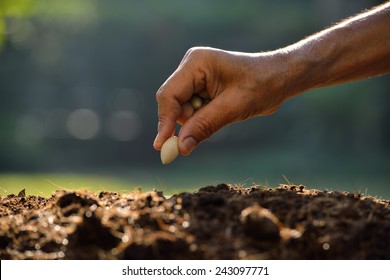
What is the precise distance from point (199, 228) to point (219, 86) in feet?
4.39

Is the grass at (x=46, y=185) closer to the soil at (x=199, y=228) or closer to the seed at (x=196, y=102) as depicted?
the seed at (x=196, y=102)

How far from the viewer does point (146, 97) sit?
89.4 ft

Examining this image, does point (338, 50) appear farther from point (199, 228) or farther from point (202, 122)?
point (199, 228)

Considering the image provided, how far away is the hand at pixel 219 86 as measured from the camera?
328 centimetres

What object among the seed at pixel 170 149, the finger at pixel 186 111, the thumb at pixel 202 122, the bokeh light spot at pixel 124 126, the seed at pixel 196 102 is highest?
the bokeh light spot at pixel 124 126

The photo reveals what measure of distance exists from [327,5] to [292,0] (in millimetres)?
3211

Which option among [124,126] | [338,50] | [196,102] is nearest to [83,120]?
[124,126]

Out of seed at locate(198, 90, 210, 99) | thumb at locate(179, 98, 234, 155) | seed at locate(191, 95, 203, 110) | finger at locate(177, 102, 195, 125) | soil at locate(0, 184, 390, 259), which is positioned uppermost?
seed at locate(198, 90, 210, 99)

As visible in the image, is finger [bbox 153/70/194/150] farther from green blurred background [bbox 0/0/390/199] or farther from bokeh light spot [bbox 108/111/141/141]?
bokeh light spot [bbox 108/111/141/141]

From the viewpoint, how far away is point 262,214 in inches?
81.6

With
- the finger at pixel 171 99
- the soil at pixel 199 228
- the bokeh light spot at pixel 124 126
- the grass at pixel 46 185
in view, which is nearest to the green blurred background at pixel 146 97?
the bokeh light spot at pixel 124 126

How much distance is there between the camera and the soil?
2039 mm

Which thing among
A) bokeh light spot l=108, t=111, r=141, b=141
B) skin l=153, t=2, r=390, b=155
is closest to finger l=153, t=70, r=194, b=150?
skin l=153, t=2, r=390, b=155

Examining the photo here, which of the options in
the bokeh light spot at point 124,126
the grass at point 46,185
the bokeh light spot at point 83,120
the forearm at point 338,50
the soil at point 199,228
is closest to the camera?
the soil at point 199,228
